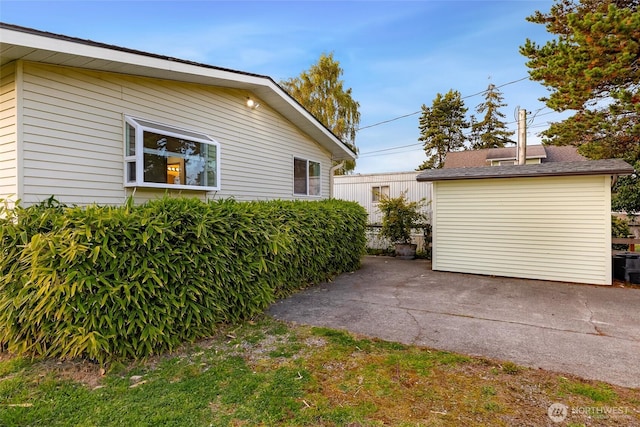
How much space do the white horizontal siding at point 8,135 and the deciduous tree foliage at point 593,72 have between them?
30.3ft

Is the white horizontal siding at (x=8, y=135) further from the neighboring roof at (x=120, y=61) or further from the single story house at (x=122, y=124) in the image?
the neighboring roof at (x=120, y=61)

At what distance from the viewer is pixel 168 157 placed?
530 centimetres

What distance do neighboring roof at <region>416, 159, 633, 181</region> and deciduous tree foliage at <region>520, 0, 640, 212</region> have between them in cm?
123

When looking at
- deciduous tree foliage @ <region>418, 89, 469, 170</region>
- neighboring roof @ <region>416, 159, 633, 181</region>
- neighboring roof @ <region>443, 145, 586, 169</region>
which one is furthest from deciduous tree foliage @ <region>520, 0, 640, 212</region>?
deciduous tree foliage @ <region>418, 89, 469, 170</region>

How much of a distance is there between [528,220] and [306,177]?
18.1 feet

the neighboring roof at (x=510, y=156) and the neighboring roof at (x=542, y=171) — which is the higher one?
the neighboring roof at (x=510, y=156)

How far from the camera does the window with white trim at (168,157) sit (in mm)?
4895

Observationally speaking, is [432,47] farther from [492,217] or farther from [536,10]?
[492,217]

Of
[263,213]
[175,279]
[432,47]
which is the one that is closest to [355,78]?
[432,47]

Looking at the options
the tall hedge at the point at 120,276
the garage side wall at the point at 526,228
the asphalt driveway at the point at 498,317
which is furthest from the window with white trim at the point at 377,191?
the tall hedge at the point at 120,276

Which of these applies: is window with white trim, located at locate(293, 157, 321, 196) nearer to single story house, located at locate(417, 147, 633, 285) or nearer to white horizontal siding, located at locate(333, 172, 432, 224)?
single story house, located at locate(417, 147, 633, 285)

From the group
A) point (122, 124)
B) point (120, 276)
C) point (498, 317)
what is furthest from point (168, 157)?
point (498, 317)

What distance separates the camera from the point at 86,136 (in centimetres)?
452

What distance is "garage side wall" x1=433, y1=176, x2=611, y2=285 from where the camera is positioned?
6.54 meters
